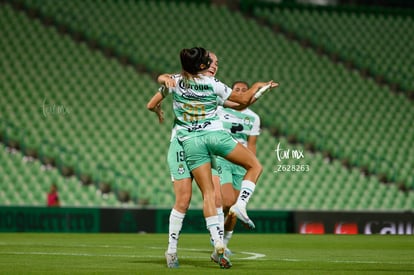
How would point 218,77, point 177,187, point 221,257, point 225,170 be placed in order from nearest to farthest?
point 221,257 → point 177,187 → point 225,170 → point 218,77

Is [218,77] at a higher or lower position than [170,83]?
lower

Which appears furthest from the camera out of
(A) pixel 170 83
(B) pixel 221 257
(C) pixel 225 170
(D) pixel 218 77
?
(D) pixel 218 77

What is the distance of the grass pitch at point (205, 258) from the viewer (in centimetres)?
878

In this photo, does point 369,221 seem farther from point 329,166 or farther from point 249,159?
point 249,159

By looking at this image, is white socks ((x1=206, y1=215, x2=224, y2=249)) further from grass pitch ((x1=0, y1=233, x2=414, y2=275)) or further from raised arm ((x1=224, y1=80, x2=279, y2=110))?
raised arm ((x1=224, y1=80, x2=279, y2=110))

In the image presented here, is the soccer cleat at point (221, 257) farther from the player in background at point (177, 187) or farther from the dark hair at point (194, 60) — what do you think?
the dark hair at point (194, 60)

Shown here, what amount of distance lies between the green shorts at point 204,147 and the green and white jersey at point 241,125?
372 cm

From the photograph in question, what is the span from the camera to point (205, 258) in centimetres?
1098

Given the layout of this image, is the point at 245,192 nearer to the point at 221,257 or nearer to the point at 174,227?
the point at 174,227

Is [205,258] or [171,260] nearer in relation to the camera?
[171,260]

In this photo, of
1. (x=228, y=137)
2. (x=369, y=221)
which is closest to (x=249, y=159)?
(x=228, y=137)

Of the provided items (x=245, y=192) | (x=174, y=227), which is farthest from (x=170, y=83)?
(x=245, y=192)

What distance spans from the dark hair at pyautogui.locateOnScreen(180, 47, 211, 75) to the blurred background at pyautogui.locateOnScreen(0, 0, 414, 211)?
498 inches

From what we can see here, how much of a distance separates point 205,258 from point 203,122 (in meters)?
2.39
